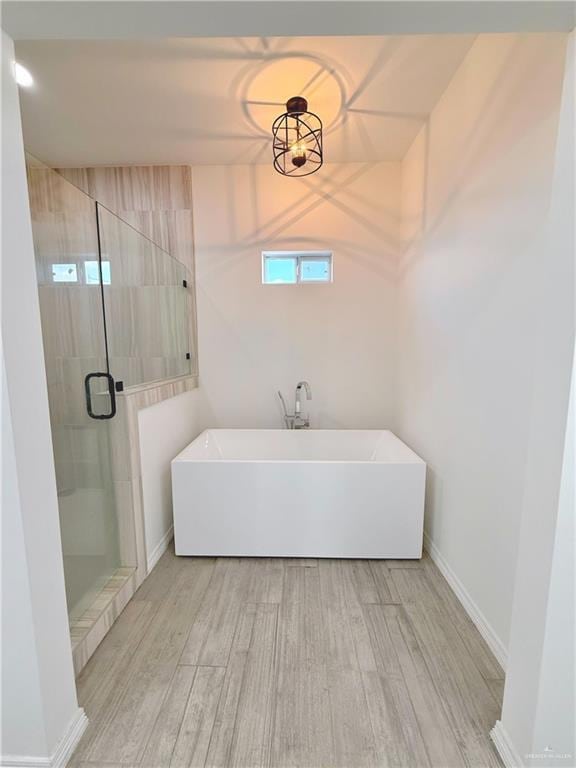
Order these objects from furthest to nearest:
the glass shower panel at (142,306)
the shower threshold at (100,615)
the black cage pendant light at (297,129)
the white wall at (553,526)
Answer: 1. the glass shower panel at (142,306)
2. the black cage pendant light at (297,129)
3. the shower threshold at (100,615)
4. the white wall at (553,526)

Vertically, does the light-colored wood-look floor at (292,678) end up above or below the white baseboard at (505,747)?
below

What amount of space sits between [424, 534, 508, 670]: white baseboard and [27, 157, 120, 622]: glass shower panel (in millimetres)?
1869

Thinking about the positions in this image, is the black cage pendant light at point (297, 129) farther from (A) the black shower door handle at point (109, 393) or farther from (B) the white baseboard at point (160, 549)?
(B) the white baseboard at point (160, 549)

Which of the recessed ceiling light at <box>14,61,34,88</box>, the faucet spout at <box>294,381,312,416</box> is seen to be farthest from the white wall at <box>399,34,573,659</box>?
the recessed ceiling light at <box>14,61,34,88</box>

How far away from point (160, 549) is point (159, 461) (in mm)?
572

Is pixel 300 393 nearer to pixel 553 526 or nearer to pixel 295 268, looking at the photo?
pixel 295 268

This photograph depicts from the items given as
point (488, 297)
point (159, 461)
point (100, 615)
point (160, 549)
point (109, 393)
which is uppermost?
point (488, 297)

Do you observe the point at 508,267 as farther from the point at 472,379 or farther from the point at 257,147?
the point at 257,147

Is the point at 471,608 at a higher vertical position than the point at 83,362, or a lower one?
lower

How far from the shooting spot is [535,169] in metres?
1.18

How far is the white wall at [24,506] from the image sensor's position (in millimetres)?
879

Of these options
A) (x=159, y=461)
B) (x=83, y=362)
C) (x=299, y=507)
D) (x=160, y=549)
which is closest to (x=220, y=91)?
(x=83, y=362)

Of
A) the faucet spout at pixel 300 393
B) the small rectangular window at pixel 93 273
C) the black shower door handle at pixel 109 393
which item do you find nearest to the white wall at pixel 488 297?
the faucet spout at pixel 300 393

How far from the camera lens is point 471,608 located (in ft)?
5.16
